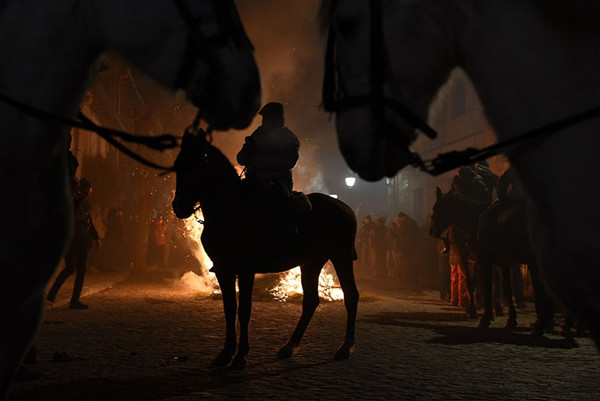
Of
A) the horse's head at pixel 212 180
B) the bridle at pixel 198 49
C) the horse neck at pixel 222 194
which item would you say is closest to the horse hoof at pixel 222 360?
the horse neck at pixel 222 194

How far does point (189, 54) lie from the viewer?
2.60m

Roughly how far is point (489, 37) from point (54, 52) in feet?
5.64

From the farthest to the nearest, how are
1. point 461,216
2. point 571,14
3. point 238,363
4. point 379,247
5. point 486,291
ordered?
1. point 379,247
2. point 461,216
3. point 486,291
4. point 238,363
5. point 571,14

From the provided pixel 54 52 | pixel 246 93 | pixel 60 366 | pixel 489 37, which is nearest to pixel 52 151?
pixel 54 52

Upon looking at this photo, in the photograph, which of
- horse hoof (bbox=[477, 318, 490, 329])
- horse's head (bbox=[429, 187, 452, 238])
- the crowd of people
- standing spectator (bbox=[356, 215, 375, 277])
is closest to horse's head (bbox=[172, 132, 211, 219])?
horse hoof (bbox=[477, 318, 490, 329])

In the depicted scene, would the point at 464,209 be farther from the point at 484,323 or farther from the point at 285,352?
→ the point at 285,352

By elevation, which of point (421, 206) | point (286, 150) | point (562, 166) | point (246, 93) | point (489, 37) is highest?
point (421, 206)

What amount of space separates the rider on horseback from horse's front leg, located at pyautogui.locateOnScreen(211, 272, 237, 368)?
839 mm

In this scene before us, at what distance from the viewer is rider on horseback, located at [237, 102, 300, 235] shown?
7.52m

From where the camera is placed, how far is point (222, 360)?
6.96 meters

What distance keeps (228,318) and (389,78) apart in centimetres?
495

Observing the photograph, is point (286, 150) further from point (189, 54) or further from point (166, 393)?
point (189, 54)

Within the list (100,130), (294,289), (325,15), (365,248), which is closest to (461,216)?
(294,289)

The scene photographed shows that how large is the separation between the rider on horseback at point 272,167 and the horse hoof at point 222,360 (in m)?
1.53
